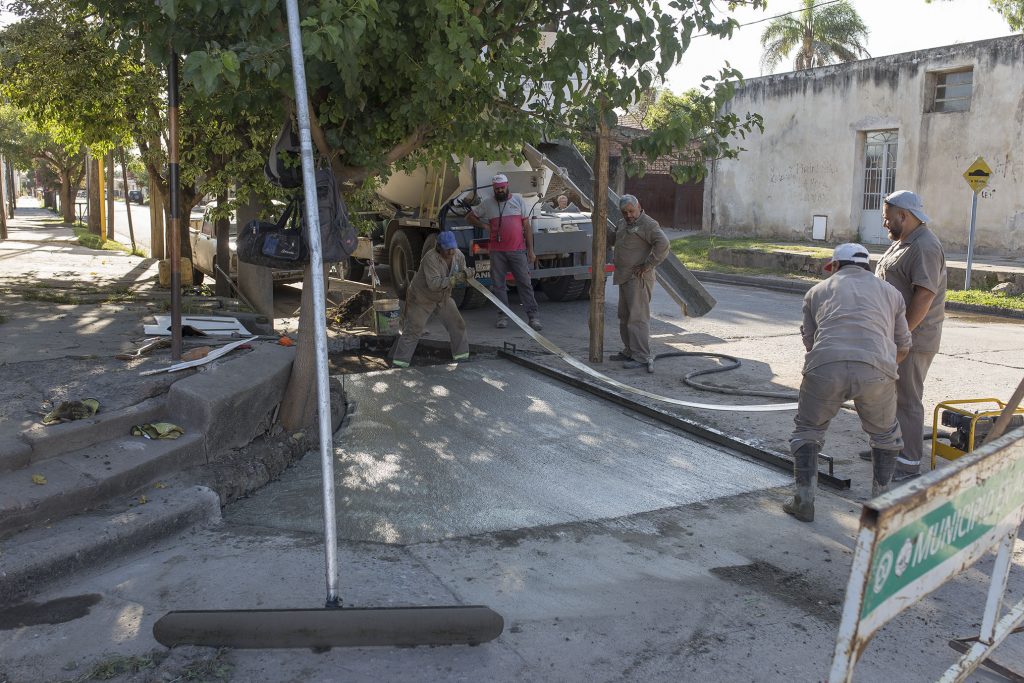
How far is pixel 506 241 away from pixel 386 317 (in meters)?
1.88

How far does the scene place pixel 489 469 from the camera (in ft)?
20.1

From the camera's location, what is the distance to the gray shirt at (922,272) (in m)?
5.54

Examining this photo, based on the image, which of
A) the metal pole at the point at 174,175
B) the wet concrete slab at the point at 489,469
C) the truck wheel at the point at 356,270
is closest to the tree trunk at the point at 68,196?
the truck wheel at the point at 356,270

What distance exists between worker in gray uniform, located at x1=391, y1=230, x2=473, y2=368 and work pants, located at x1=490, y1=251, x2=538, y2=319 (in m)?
1.85

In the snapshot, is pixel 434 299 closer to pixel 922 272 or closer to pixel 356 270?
pixel 922 272

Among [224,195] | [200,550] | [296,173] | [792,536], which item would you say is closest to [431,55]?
[296,173]

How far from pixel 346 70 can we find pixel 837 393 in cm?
346

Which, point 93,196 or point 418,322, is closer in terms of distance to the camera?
point 418,322

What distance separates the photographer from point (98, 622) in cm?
379

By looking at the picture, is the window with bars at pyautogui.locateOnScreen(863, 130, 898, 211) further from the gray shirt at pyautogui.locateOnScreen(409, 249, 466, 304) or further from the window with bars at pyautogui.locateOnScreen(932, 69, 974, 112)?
the gray shirt at pyautogui.locateOnScreen(409, 249, 466, 304)

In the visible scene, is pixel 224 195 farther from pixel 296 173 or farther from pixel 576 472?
pixel 576 472

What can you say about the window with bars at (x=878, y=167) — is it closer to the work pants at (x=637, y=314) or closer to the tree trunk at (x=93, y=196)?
the work pants at (x=637, y=314)

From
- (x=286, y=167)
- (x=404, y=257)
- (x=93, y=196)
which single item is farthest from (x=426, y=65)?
(x=93, y=196)

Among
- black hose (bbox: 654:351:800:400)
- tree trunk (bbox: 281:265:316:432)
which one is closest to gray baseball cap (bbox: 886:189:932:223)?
black hose (bbox: 654:351:800:400)
